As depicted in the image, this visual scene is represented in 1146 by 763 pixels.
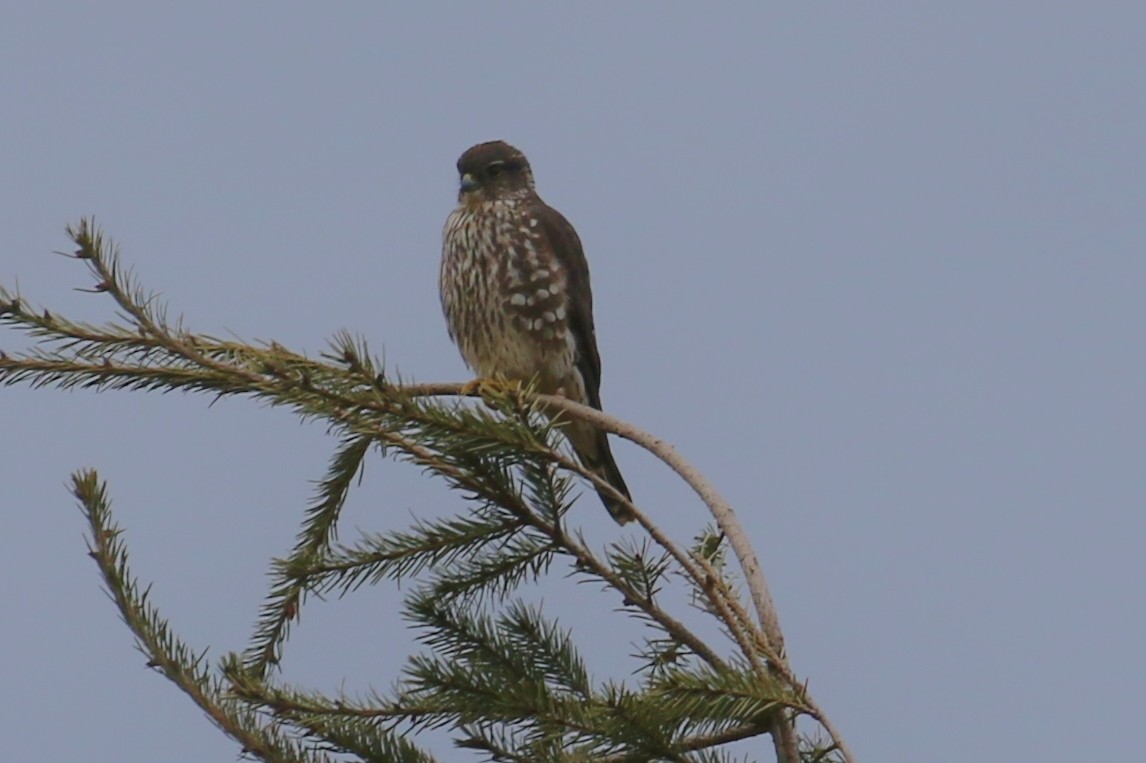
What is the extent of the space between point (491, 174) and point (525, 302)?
777 millimetres

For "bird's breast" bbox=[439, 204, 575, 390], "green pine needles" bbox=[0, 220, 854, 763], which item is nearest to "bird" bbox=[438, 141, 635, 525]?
"bird's breast" bbox=[439, 204, 575, 390]

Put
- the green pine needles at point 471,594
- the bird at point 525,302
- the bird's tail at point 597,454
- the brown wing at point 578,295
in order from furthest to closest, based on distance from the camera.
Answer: the brown wing at point 578,295 → the bird at point 525,302 → the bird's tail at point 597,454 → the green pine needles at point 471,594

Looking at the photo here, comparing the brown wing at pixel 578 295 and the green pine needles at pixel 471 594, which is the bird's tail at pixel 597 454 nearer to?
the brown wing at pixel 578 295

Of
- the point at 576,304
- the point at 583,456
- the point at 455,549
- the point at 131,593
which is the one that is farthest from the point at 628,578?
the point at 576,304

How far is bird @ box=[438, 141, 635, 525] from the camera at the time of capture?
5.08 metres

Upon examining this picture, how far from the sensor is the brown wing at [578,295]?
17.1ft

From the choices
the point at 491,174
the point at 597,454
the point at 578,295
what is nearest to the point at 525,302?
the point at 578,295

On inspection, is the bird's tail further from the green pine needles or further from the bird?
the green pine needles

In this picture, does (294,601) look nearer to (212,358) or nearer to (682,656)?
(212,358)

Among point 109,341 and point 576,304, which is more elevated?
point 576,304

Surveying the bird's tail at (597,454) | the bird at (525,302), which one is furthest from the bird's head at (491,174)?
the bird's tail at (597,454)

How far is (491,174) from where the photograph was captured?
18.4 feet

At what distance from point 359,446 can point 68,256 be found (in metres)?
0.79

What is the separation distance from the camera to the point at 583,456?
4.96 meters
